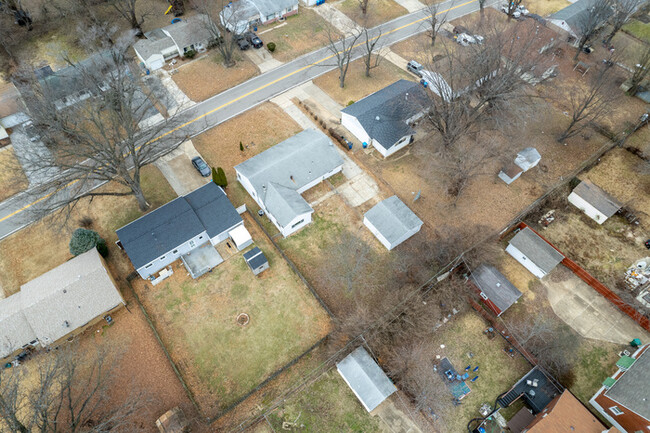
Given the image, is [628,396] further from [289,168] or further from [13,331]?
[13,331]

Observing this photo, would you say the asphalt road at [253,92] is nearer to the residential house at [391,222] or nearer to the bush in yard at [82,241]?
the bush in yard at [82,241]

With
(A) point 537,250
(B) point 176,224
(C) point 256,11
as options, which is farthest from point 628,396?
(C) point 256,11

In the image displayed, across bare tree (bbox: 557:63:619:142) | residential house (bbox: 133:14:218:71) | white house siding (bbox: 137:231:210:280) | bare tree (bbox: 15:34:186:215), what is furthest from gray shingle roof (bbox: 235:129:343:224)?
bare tree (bbox: 557:63:619:142)

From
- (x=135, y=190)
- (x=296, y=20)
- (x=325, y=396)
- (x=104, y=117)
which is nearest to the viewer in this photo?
(x=325, y=396)

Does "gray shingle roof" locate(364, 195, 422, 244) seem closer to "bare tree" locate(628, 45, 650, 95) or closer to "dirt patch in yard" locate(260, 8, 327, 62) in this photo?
"dirt patch in yard" locate(260, 8, 327, 62)

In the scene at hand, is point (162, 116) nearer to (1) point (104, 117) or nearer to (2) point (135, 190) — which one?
(1) point (104, 117)

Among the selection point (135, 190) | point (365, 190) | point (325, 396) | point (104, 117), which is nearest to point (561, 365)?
point (325, 396)
